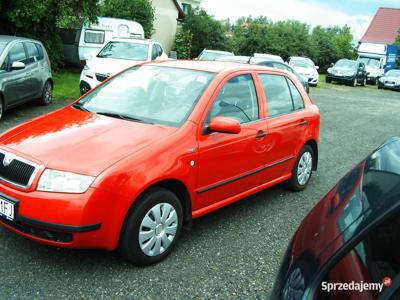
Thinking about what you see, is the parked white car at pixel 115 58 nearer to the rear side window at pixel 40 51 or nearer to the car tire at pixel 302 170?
the rear side window at pixel 40 51

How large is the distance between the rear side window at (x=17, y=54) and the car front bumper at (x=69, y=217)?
20.3 feet

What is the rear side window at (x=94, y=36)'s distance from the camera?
700 inches

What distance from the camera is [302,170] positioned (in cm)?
570

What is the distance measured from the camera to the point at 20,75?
8.79 metres

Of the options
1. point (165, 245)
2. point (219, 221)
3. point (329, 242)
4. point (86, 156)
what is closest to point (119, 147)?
point (86, 156)

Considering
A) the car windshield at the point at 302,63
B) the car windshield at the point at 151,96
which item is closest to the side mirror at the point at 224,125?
the car windshield at the point at 151,96

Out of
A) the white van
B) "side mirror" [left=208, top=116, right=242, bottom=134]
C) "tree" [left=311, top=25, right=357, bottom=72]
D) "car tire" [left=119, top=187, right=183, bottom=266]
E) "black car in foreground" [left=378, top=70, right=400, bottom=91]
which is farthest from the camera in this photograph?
"tree" [left=311, top=25, right=357, bottom=72]

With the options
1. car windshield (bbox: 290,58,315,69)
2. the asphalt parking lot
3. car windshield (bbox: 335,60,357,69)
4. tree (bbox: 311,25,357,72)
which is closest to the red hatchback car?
the asphalt parking lot

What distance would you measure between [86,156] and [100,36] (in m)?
15.9

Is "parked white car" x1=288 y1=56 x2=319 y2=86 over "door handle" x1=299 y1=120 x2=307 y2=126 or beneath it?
over

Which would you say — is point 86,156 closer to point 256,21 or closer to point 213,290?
point 213,290

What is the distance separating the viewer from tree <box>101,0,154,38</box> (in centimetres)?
2233

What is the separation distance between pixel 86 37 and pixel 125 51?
6.20 metres

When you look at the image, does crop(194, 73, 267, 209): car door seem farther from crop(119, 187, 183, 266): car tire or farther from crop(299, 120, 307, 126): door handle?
crop(299, 120, 307, 126): door handle
